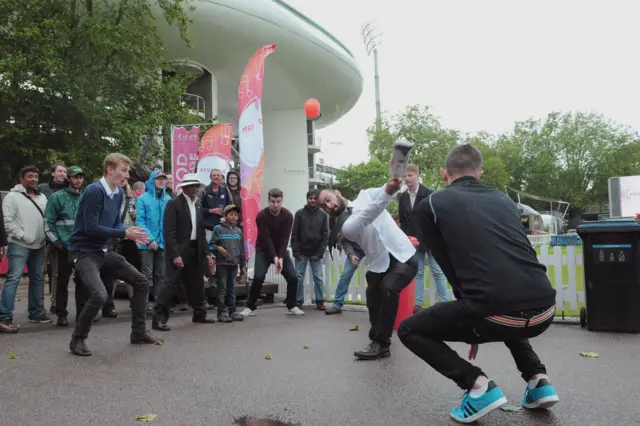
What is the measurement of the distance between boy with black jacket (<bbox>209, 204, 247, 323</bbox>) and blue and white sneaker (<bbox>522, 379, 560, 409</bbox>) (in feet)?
17.2

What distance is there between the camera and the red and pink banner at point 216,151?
512 inches

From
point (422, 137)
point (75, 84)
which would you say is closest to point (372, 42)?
point (422, 137)

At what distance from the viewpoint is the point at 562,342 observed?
20.8 feet

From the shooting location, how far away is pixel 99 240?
5957mm

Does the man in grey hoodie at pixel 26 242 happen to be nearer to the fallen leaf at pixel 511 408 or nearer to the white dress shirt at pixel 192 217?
the white dress shirt at pixel 192 217

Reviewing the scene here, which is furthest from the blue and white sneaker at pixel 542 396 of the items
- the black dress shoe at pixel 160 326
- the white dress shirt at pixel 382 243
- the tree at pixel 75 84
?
the tree at pixel 75 84

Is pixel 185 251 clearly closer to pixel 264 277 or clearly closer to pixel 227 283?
pixel 227 283

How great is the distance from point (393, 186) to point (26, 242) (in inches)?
210

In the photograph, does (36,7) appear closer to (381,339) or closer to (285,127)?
(381,339)

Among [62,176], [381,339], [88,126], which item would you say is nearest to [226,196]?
[62,176]

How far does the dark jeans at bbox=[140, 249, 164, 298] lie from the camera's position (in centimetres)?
852

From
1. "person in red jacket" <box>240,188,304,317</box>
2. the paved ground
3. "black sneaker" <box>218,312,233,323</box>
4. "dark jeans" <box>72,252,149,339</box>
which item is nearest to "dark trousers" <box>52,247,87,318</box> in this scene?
the paved ground

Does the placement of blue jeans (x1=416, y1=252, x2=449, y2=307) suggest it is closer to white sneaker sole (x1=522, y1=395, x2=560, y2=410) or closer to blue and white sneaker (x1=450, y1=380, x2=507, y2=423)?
white sneaker sole (x1=522, y1=395, x2=560, y2=410)

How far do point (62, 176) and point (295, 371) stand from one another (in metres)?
4.81
